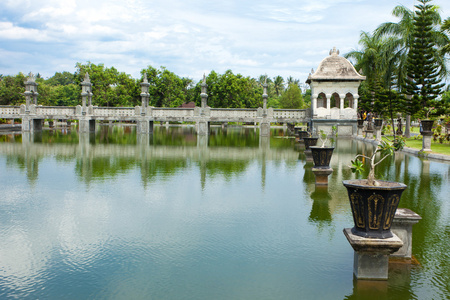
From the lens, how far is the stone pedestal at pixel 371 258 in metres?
5.18

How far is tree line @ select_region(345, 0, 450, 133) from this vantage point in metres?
28.9

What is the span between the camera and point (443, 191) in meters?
11.1

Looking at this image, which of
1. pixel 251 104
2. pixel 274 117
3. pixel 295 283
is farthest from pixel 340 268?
pixel 251 104

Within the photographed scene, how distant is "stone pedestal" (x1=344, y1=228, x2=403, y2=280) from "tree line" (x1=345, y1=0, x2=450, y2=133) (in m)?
22.5

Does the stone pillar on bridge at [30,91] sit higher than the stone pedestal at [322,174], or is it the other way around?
the stone pillar on bridge at [30,91]

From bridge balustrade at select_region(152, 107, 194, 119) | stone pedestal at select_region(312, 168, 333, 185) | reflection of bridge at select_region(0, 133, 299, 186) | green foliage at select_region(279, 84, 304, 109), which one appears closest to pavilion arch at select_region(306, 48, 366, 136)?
bridge balustrade at select_region(152, 107, 194, 119)

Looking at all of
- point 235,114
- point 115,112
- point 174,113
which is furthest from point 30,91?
point 235,114

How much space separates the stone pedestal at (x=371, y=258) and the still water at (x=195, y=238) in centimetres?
13

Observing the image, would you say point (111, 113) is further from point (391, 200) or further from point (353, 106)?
point (391, 200)

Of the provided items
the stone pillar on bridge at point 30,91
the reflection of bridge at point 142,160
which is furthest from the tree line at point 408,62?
the stone pillar on bridge at point 30,91

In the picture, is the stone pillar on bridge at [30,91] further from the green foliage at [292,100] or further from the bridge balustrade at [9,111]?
the green foliage at [292,100]

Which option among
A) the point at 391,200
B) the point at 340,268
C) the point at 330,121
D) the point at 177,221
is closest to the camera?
the point at 391,200

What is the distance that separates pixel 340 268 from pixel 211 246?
1977 mm

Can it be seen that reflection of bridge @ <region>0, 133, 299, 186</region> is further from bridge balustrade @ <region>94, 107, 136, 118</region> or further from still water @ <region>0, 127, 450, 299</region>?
bridge balustrade @ <region>94, 107, 136, 118</region>
